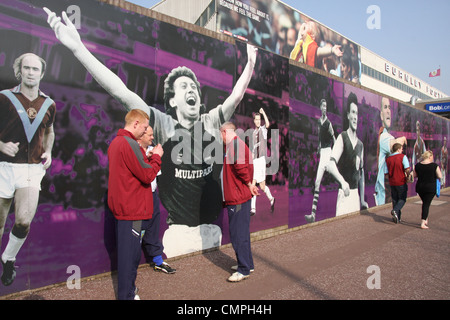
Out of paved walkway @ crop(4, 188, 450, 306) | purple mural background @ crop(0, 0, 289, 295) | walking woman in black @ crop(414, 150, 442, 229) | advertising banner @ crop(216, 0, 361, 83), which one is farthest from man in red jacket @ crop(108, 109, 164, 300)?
advertising banner @ crop(216, 0, 361, 83)

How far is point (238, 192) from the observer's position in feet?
12.5

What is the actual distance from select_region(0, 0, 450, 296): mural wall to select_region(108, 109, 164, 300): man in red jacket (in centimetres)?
99

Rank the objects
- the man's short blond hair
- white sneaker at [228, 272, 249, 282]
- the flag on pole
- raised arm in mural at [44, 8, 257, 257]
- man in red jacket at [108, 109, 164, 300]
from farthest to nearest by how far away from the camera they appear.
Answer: the flag on pole, raised arm in mural at [44, 8, 257, 257], white sneaker at [228, 272, 249, 282], the man's short blond hair, man in red jacket at [108, 109, 164, 300]

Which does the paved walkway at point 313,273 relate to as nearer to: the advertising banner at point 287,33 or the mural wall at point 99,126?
the mural wall at point 99,126

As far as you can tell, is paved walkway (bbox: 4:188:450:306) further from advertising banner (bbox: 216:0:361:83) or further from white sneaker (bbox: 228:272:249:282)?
advertising banner (bbox: 216:0:361:83)

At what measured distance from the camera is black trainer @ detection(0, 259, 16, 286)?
3.08 metres

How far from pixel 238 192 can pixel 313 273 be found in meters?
1.45

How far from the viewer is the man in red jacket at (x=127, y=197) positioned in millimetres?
2789

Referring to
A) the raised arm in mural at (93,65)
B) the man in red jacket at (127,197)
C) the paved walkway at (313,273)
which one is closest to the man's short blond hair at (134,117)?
the man in red jacket at (127,197)

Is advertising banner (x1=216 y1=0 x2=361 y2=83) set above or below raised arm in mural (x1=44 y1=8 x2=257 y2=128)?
above

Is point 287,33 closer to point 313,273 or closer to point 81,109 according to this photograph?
point 313,273

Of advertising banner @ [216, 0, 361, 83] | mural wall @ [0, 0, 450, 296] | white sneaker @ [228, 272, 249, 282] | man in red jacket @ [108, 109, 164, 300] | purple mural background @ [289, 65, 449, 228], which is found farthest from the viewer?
advertising banner @ [216, 0, 361, 83]

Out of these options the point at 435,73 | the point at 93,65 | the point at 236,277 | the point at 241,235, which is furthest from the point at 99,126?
the point at 435,73

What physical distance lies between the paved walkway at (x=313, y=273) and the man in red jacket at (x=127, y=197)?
1.90 feet
